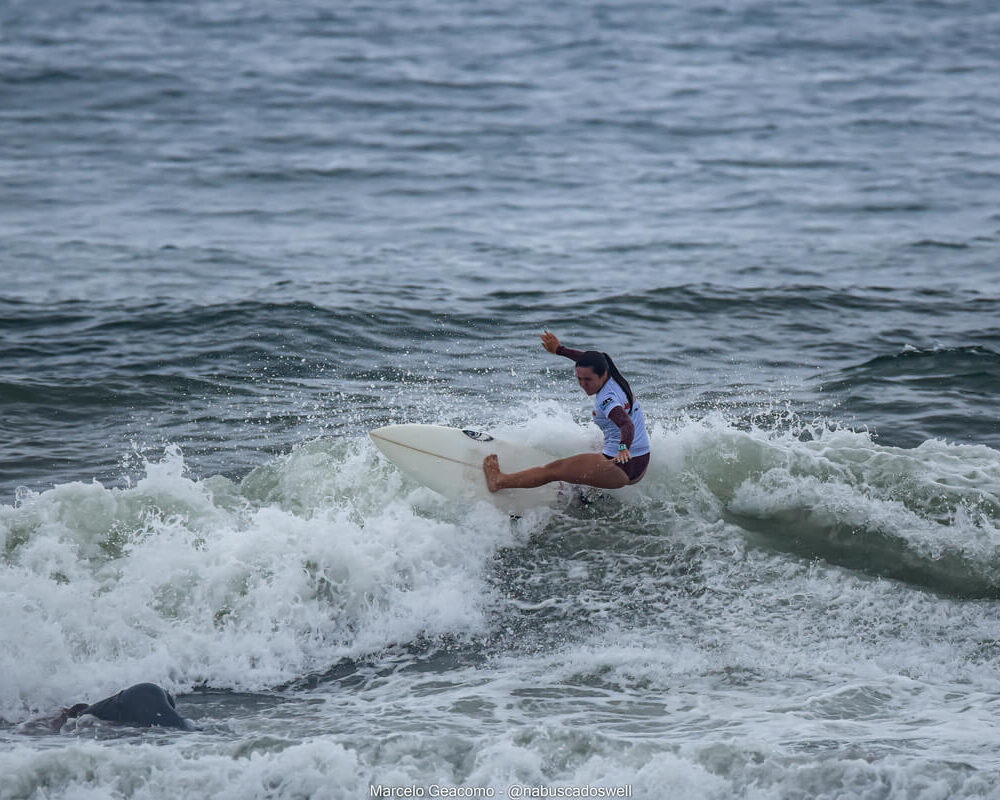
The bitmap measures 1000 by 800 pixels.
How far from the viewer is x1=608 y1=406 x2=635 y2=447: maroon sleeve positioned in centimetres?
901

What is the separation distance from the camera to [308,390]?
12.8 meters

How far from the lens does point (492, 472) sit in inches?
382

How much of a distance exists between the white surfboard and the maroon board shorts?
0.67 meters

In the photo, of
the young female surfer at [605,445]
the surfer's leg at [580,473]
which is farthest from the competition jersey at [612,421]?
the surfer's leg at [580,473]

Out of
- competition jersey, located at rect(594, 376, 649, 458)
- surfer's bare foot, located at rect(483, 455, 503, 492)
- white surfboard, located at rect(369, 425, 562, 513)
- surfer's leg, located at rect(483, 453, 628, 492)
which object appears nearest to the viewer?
competition jersey, located at rect(594, 376, 649, 458)

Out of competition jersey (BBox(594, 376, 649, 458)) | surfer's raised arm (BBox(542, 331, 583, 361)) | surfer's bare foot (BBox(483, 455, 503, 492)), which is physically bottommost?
surfer's bare foot (BBox(483, 455, 503, 492))

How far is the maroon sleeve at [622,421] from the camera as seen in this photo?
29.6 feet

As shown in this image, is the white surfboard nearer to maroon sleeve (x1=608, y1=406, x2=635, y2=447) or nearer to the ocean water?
the ocean water

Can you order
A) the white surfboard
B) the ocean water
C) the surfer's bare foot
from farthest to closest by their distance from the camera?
1. the white surfboard
2. the surfer's bare foot
3. the ocean water

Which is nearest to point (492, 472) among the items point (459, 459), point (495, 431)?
point (459, 459)

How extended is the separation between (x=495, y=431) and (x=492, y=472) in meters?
0.77

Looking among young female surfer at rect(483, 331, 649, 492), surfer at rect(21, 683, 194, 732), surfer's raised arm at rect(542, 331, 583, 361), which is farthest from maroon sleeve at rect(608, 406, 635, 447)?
surfer at rect(21, 683, 194, 732)

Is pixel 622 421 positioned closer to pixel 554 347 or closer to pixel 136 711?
pixel 554 347

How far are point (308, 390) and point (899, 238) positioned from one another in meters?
11.1
